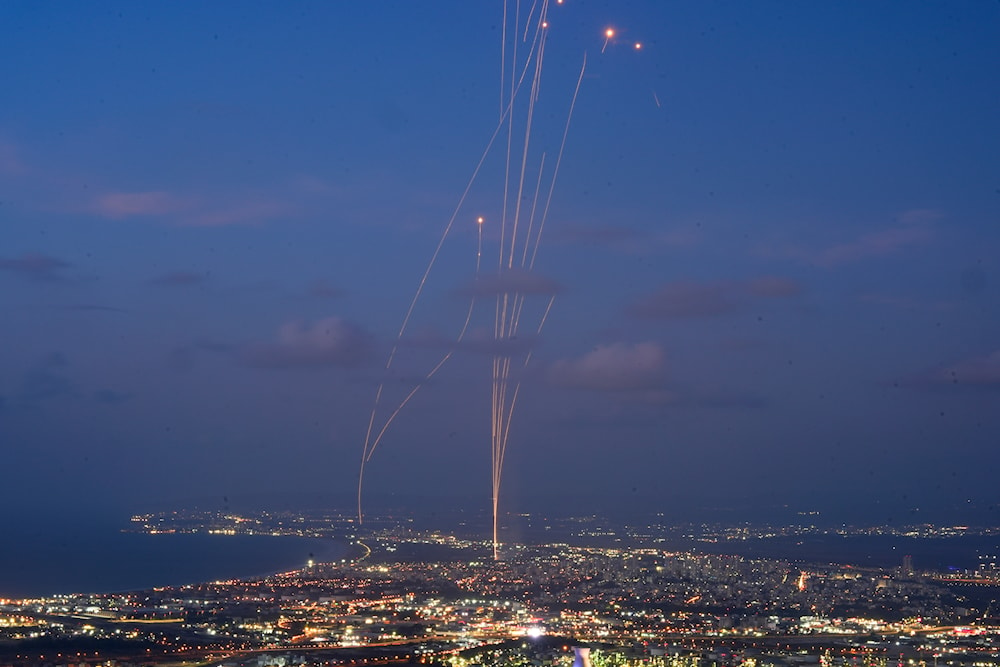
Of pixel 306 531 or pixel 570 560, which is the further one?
pixel 306 531

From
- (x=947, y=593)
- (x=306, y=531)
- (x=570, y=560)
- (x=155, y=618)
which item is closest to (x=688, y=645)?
(x=155, y=618)

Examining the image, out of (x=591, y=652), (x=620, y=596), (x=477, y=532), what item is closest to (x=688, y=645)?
(x=591, y=652)

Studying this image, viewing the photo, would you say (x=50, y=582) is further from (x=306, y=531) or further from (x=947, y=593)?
(x=947, y=593)

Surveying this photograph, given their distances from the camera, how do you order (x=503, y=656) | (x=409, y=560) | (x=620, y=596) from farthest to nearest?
(x=409, y=560), (x=620, y=596), (x=503, y=656)

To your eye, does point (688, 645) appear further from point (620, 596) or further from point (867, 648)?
point (620, 596)

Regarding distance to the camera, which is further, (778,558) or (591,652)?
(778,558)

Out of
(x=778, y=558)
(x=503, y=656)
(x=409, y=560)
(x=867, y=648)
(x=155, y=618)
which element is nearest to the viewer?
(x=503, y=656)
